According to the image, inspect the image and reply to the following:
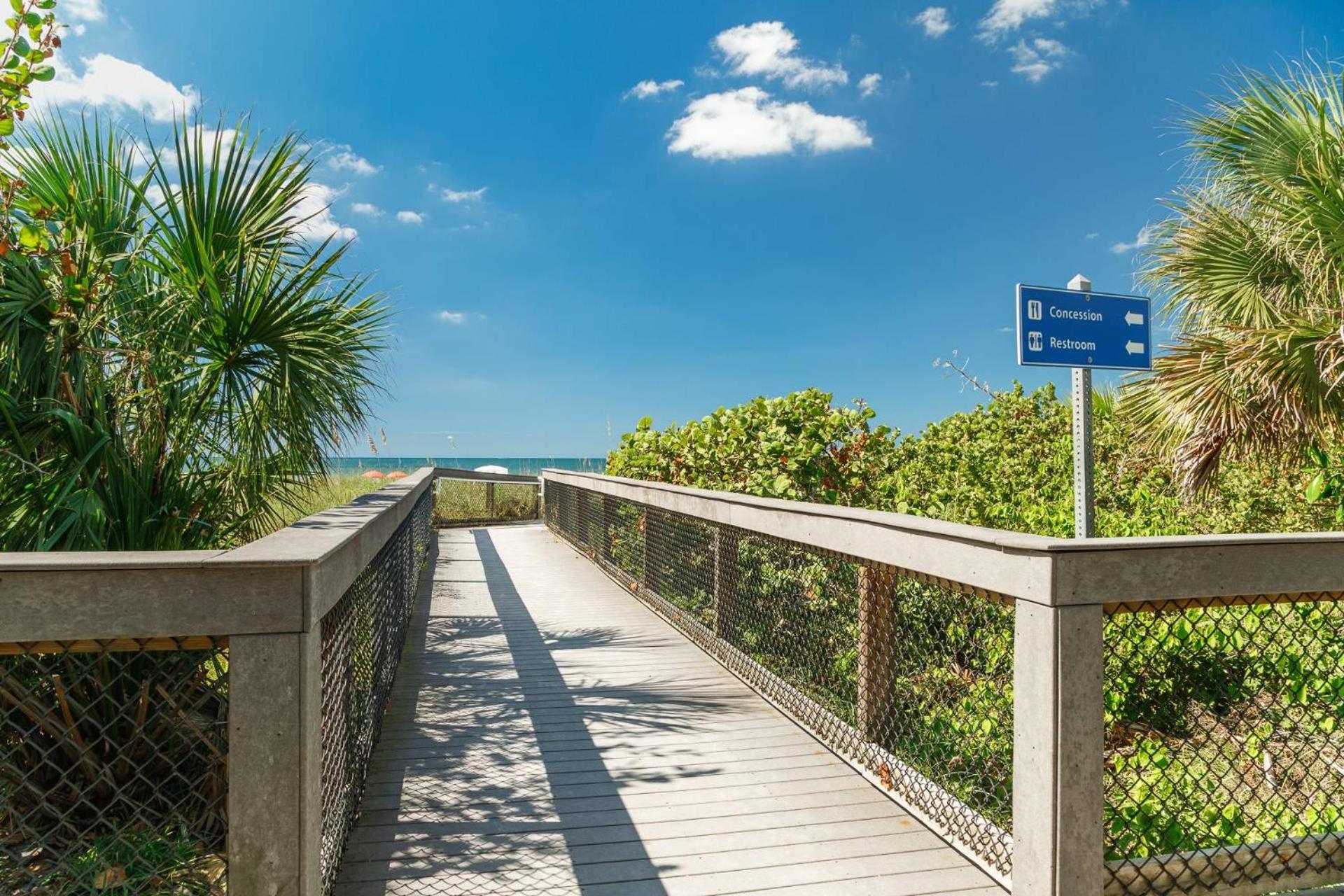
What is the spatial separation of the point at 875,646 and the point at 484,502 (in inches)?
516

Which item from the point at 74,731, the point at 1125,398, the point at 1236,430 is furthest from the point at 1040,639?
the point at 1125,398

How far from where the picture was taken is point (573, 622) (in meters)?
5.75

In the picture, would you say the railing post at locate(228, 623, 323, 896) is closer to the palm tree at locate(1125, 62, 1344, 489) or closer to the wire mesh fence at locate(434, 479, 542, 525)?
the palm tree at locate(1125, 62, 1344, 489)

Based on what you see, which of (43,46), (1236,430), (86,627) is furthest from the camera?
(1236,430)

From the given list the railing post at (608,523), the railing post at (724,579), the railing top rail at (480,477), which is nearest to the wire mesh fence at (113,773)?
the railing post at (724,579)

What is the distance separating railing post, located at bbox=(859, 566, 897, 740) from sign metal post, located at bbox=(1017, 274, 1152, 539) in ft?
4.54

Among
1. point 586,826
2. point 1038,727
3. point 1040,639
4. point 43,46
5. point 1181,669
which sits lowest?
point 586,826

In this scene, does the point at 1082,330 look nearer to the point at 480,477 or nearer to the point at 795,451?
the point at 795,451

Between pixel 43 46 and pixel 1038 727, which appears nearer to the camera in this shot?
pixel 1038 727

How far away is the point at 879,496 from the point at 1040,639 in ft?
15.6

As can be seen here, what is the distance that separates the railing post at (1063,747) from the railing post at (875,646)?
3.36 ft

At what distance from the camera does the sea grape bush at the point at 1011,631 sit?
8.48 ft

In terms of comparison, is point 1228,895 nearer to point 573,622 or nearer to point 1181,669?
point 1181,669

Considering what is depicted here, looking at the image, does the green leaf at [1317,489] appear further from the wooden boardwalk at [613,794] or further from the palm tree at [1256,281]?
the wooden boardwalk at [613,794]
